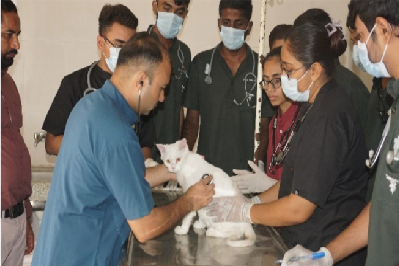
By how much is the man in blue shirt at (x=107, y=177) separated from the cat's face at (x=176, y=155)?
1.78 feet

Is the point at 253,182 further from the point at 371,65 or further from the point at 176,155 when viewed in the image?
the point at 371,65

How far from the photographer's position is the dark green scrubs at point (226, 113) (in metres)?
3.66

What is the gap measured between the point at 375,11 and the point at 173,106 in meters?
2.21

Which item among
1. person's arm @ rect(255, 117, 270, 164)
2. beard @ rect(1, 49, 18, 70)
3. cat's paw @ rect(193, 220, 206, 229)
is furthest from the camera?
person's arm @ rect(255, 117, 270, 164)

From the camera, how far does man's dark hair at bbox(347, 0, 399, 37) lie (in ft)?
5.11

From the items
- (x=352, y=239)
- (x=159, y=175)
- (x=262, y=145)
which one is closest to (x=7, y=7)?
(x=159, y=175)

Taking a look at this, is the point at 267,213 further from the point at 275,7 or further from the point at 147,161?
the point at 275,7

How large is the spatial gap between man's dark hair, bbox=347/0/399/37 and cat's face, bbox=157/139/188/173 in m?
1.07

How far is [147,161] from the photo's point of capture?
296cm

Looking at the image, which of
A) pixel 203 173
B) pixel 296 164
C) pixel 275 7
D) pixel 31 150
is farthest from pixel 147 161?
pixel 275 7

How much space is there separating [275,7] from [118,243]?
2965 millimetres

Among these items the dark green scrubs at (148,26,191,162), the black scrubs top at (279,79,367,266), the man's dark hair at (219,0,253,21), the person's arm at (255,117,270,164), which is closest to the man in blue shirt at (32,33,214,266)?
the black scrubs top at (279,79,367,266)

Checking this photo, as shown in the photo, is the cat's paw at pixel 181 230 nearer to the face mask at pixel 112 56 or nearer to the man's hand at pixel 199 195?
the man's hand at pixel 199 195

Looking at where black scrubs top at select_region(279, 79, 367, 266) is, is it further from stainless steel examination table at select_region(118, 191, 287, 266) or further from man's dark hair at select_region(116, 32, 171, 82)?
man's dark hair at select_region(116, 32, 171, 82)
